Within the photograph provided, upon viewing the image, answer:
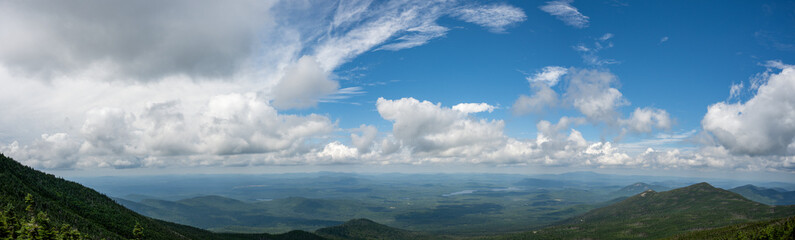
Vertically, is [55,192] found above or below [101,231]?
above

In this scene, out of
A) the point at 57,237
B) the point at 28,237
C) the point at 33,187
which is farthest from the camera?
the point at 33,187

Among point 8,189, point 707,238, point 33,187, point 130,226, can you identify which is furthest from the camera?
point 707,238

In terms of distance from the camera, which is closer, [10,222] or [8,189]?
[10,222]

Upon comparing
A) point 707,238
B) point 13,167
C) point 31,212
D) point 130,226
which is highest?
point 13,167

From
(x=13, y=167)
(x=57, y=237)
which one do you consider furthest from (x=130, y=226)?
(x=57, y=237)

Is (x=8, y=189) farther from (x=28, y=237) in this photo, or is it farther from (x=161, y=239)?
(x=28, y=237)

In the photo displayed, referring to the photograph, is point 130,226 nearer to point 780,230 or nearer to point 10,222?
point 10,222

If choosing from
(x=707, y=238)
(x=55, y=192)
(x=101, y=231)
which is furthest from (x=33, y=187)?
(x=707, y=238)

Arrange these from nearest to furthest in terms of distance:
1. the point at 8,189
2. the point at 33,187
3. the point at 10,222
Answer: the point at 10,222 → the point at 8,189 → the point at 33,187

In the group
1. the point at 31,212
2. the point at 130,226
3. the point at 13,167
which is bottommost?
the point at 130,226
